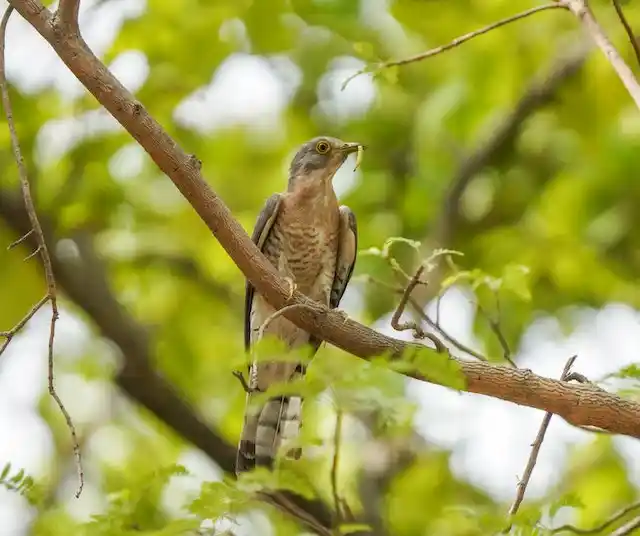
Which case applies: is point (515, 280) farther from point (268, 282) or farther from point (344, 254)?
point (344, 254)

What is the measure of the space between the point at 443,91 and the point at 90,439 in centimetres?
366

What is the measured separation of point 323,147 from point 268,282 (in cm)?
180

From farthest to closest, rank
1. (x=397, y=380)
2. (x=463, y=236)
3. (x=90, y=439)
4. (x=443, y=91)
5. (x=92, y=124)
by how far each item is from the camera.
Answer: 1. (x=90, y=439)
2. (x=463, y=236)
3. (x=443, y=91)
4. (x=92, y=124)
5. (x=397, y=380)

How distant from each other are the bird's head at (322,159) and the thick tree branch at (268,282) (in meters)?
1.63

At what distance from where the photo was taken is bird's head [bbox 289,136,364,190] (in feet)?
14.8

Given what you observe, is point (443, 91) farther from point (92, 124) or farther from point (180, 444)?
point (180, 444)

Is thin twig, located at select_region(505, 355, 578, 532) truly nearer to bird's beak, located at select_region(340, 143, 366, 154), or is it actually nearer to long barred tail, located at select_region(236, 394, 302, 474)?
long barred tail, located at select_region(236, 394, 302, 474)

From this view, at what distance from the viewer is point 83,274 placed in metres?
5.00

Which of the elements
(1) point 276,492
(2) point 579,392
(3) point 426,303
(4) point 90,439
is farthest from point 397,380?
(4) point 90,439

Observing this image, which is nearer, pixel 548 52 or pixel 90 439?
pixel 548 52

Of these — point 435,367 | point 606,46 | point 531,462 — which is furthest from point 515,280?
point 435,367

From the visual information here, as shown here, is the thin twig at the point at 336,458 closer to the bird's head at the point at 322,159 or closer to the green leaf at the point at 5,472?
the green leaf at the point at 5,472

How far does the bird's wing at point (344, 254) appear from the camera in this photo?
4609mm

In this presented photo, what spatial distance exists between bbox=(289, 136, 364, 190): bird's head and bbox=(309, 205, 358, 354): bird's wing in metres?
0.21
